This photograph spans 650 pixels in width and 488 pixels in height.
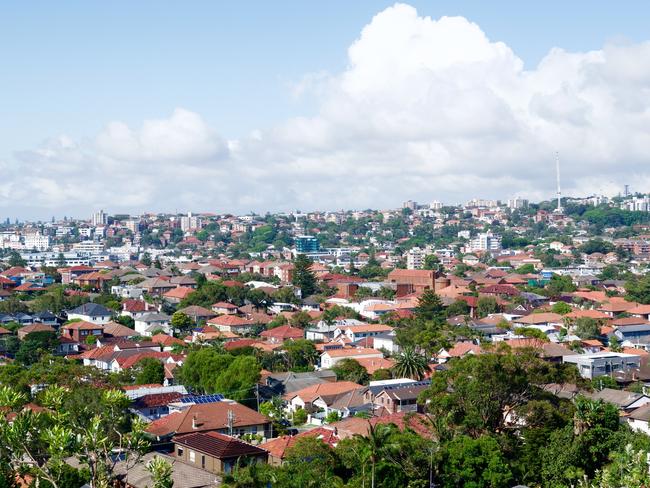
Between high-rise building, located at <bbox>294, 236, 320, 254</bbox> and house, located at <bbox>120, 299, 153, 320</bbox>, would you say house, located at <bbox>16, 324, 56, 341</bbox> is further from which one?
high-rise building, located at <bbox>294, 236, 320, 254</bbox>

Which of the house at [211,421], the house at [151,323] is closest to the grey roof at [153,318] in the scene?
the house at [151,323]

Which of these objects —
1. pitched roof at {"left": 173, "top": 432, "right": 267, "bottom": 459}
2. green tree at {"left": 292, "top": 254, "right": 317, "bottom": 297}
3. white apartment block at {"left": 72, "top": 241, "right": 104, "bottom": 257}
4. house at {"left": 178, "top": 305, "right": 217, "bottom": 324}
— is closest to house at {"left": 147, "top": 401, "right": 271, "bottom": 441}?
pitched roof at {"left": 173, "top": 432, "right": 267, "bottom": 459}

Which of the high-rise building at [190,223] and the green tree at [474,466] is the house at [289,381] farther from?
the high-rise building at [190,223]

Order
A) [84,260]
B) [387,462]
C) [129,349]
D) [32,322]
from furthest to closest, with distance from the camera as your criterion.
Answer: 1. [84,260]
2. [32,322]
3. [129,349]
4. [387,462]

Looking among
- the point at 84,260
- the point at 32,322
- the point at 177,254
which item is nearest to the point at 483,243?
the point at 177,254

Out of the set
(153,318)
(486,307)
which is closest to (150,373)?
(153,318)

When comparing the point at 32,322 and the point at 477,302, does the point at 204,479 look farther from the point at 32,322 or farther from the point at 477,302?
the point at 477,302
